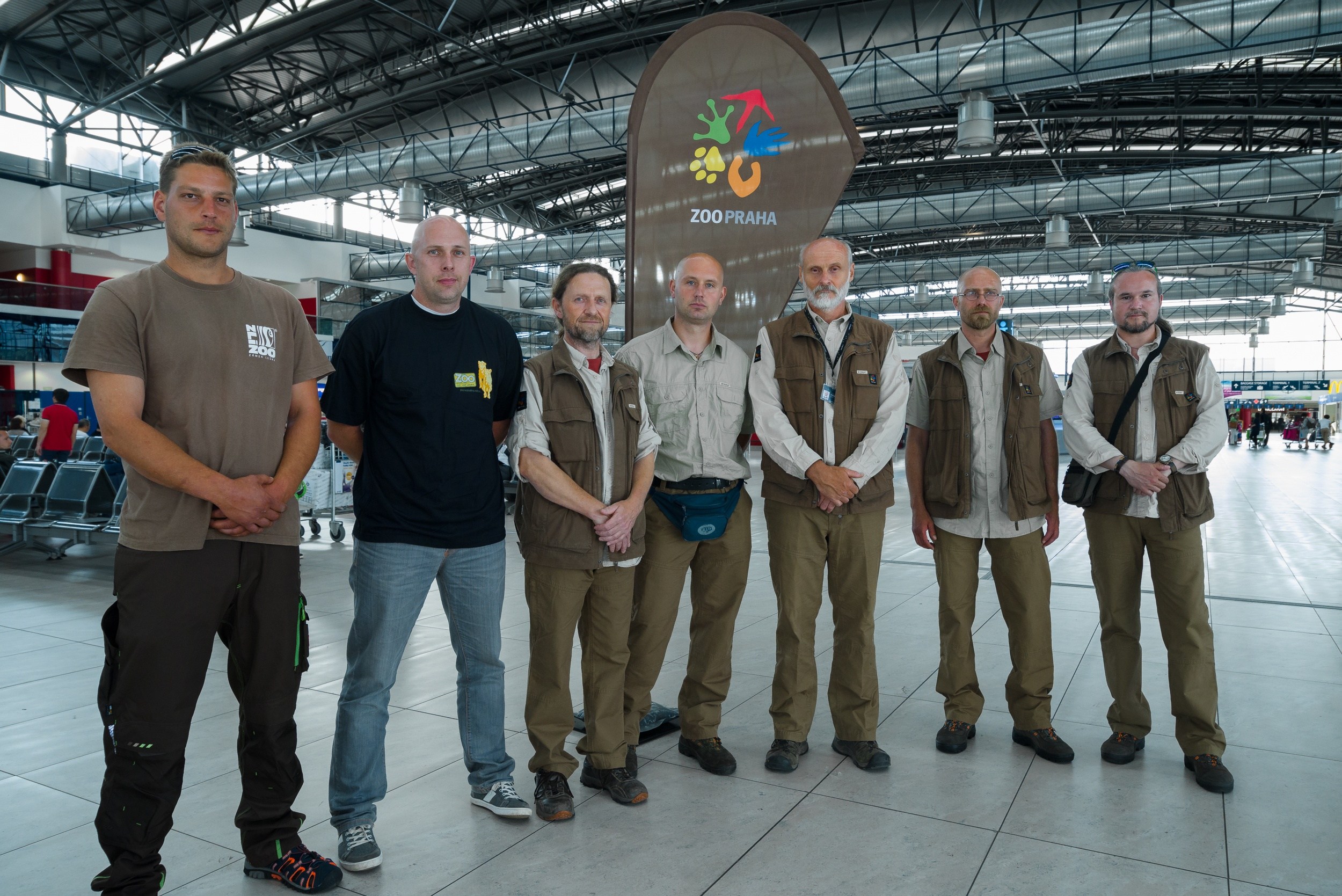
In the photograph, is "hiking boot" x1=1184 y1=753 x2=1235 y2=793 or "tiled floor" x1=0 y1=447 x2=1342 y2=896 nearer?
"tiled floor" x1=0 y1=447 x2=1342 y2=896

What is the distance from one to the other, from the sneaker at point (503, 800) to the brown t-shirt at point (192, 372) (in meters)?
0.95

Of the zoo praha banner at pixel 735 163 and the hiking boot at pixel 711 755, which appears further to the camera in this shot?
the zoo praha banner at pixel 735 163

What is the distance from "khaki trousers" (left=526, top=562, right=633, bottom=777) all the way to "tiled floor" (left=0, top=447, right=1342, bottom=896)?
0.18 m

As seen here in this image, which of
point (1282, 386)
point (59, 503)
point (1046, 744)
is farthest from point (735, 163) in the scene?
point (1282, 386)

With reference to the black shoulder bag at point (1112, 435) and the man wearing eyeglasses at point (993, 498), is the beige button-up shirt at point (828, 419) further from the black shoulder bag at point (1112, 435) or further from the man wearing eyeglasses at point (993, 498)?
the black shoulder bag at point (1112, 435)

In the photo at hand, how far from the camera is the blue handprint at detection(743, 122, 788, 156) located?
3377 mm

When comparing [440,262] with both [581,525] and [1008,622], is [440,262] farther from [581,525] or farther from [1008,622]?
[1008,622]

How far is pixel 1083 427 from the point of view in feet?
9.99

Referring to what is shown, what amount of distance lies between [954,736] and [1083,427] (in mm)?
1183

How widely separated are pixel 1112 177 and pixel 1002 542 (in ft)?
51.2

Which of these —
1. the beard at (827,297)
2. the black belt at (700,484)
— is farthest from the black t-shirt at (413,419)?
the beard at (827,297)

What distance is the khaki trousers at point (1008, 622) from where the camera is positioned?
3047mm

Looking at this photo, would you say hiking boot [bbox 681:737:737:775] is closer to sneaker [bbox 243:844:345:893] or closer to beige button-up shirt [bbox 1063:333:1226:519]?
sneaker [bbox 243:844:345:893]

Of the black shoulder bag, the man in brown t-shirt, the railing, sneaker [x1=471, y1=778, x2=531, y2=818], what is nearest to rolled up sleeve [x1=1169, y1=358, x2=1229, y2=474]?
the black shoulder bag
